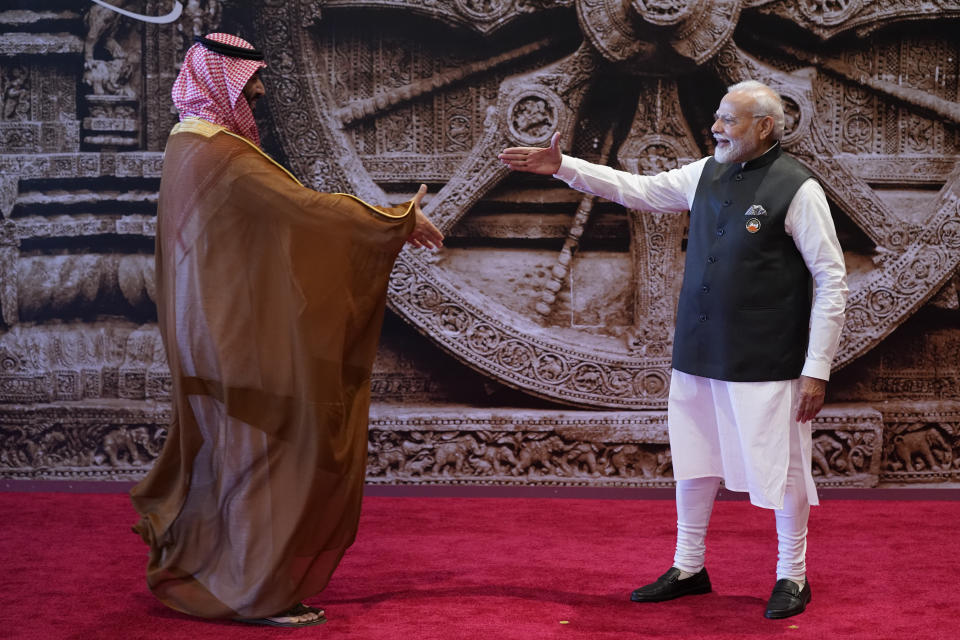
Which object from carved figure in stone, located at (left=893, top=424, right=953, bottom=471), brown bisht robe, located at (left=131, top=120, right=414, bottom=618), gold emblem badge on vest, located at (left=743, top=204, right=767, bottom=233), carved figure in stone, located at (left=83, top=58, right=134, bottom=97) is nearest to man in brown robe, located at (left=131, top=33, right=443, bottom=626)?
brown bisht robe, located at (left=131, top=120, right=414, bottom=618)

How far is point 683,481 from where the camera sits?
316cm

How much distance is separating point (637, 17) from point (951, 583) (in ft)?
9.01

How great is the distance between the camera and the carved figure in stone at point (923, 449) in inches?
190

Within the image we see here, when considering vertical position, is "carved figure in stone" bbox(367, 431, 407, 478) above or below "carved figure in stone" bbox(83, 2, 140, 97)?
below

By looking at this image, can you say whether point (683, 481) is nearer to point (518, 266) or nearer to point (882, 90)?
point (518, 266)

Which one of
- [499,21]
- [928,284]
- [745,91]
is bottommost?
[928,284]

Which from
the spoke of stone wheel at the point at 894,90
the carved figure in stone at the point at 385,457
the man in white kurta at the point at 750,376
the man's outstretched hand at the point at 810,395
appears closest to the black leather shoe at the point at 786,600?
the man in white kurta at the point at 750,376

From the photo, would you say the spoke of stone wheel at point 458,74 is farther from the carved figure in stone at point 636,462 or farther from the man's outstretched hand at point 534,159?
the carved figure in stone at point 636,462

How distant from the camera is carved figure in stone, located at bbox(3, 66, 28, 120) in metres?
4.93

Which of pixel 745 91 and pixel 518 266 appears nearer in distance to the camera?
pixel 745 91

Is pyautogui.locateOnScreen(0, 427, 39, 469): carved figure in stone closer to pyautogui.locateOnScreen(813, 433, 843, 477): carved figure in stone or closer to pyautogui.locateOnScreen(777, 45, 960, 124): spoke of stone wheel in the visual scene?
pyautogui.locateOnScreen(813, 433, 843, 477): carved figure in stone

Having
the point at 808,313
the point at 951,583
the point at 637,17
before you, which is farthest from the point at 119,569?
the point at 637,17

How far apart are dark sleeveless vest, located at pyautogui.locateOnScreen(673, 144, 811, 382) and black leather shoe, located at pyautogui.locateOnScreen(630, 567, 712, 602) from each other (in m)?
0.63

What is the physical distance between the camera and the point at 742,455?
A: 116 inches
